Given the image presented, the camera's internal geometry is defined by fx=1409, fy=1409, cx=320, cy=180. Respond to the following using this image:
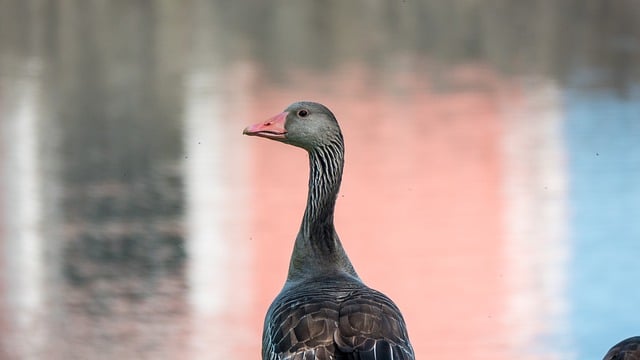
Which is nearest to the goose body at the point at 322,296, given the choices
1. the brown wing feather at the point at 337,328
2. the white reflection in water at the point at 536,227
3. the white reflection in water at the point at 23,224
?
the brown wing feather at the point at 337,328

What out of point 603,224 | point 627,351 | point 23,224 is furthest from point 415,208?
point 627,351

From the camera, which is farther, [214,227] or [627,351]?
[214,227]

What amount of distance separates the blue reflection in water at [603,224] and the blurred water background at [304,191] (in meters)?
0.02

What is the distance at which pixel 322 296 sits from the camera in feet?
14.5

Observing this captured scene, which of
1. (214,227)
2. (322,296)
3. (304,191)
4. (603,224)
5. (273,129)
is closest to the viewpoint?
(322,296)

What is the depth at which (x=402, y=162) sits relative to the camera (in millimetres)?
13367

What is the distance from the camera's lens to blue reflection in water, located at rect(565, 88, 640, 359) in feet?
26.5

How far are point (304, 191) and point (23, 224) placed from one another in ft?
7.88

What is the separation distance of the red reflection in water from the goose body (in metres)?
2.54

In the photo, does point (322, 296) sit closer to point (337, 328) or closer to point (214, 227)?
point (337, 328)

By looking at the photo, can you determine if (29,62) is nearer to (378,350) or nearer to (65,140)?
(65,140)

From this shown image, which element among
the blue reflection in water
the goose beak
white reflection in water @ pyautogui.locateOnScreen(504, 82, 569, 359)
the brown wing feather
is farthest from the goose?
the blue reflection in water

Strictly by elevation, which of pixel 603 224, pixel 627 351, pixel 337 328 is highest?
pixel 337 328

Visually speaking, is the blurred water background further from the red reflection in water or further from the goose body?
the goose body
